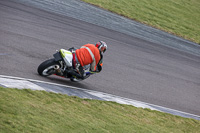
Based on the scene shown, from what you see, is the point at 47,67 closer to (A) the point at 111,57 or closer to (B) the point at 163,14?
(A) the point at 111,57

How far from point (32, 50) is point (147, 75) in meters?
4.90

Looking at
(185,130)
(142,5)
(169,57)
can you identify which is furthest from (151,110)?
(142,5)

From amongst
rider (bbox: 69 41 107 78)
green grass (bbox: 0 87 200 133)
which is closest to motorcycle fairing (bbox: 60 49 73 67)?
rider (bbox: 69 41 107 78)

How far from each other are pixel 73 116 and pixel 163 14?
23.1 m

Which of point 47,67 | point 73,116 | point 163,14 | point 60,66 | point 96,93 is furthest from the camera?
point 163,14

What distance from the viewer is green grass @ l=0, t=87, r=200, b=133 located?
558 centimetres

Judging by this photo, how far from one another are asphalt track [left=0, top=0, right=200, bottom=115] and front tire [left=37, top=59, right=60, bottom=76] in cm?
20

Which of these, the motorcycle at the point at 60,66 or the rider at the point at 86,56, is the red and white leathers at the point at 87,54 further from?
the motorcycle at the point at 60,66

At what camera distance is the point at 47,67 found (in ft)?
30.3

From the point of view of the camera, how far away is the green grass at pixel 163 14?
81.5ft

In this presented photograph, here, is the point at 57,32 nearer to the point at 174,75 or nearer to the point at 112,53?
the point at 112,53

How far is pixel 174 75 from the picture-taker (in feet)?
50.1

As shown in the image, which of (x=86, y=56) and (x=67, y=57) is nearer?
(x=67, y=57)

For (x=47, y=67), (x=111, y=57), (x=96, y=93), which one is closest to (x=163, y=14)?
(x=111, y=57)
